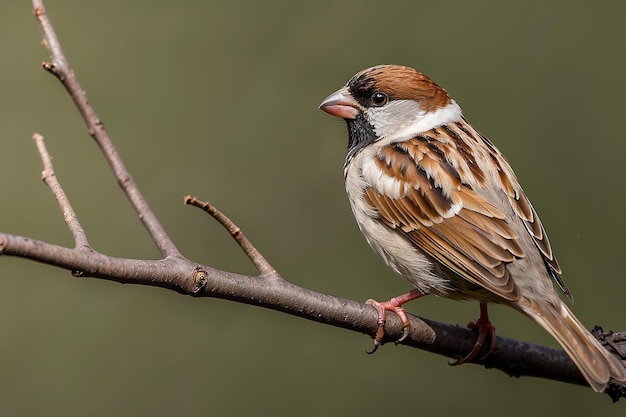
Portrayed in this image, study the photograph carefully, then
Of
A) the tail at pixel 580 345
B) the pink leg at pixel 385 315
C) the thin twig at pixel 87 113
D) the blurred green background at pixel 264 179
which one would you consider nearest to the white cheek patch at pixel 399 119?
the pink leg at pixel 385 315

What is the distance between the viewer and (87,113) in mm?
3018

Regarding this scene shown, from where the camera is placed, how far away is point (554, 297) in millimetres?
3307

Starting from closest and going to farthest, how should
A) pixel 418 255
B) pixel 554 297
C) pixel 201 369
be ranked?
pixel 554 297 → pixel 418 255 → pixel 201 369

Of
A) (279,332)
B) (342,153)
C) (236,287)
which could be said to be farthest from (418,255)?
(342,153)

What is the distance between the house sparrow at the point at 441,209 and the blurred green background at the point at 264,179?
1.15m

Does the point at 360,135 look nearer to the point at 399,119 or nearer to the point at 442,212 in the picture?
the point at 399,119

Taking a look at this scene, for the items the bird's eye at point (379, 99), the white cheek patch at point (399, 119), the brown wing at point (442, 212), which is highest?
the bird's eye at point (379, 99)

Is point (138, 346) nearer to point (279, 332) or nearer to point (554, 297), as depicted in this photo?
point (279, 332)

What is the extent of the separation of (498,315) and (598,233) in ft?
2.44

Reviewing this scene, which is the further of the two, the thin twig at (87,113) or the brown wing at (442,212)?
the brown wing at (442,212)

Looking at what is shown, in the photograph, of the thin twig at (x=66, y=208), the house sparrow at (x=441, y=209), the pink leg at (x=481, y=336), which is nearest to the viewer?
the thin twig at (x=66, y=208)

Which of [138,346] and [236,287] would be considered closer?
[236,287]

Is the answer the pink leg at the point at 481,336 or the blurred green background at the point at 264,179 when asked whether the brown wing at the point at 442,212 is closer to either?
the pink leg at the point at 481,336

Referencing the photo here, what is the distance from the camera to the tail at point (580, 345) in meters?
2.96
